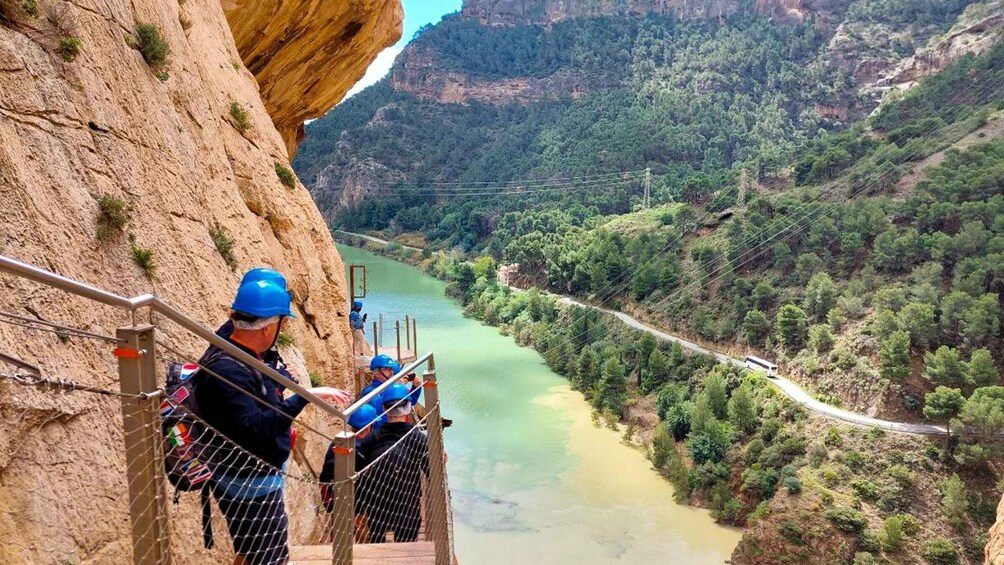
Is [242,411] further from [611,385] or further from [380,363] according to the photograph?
[611,385]

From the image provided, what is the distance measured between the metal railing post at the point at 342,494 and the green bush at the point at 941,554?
22.6 metres

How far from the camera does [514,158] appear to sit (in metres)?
90.3

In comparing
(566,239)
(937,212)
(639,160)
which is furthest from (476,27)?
(937,212)

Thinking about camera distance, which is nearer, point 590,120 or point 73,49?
point 73,49

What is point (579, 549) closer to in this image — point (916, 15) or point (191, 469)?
point (191, 469)

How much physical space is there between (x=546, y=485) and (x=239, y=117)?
21.2 meters

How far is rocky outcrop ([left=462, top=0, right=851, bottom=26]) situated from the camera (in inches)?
3777

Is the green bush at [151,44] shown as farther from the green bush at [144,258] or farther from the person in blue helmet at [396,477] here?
the person in blue helmet at [396,477]

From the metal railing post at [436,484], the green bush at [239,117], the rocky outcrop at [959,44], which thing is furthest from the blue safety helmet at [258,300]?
the rocky outcrop at [959,44]

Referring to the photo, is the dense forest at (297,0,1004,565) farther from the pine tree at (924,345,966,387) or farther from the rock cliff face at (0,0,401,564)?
the rock cliff face at (0,0,401,564)

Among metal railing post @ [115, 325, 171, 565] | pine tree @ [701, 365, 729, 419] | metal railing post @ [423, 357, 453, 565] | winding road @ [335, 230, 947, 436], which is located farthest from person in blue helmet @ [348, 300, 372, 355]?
winding road @ [335, 230, 947, 436]

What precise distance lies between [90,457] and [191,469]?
940 millimetres

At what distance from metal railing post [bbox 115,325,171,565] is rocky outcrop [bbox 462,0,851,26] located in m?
108

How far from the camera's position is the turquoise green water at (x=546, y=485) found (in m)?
22.2
